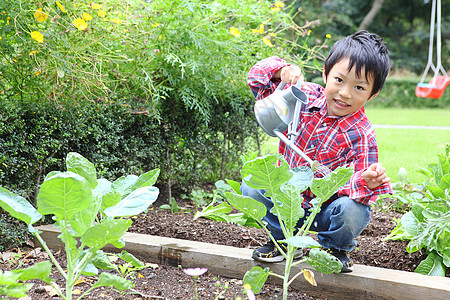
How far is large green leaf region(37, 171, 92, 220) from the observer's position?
3.96 feet

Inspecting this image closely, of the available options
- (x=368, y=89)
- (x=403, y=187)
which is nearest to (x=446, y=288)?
(x=368, y=89)

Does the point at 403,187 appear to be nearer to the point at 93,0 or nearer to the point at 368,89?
the point at 368,89

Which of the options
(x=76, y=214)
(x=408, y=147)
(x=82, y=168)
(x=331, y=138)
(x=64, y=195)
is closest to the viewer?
(x=64, y=195)

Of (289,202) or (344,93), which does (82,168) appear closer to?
(289,202)

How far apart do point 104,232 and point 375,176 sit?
94 centimetres

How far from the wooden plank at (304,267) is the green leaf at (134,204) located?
0.65 meters

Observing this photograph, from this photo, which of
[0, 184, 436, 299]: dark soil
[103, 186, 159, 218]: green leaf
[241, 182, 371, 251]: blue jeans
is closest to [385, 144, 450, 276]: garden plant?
[0, 184, 436, 299]: dark soil

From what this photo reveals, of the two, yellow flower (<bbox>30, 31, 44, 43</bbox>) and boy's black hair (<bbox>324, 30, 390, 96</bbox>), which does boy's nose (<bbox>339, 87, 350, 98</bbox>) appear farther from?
yellow flower (<bbox>30, 31, 44, 43</bbox>)

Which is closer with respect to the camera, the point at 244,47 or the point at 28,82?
the point at 28,82

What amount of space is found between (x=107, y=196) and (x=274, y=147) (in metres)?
3.36

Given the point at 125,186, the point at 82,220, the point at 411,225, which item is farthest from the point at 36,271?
the point at 411,225

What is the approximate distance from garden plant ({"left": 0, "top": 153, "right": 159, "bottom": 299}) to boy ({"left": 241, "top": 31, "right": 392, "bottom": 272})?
67 cm

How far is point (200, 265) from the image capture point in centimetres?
204

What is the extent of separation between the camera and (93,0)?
96.9 inches
